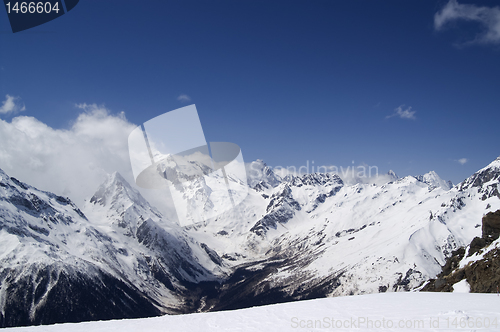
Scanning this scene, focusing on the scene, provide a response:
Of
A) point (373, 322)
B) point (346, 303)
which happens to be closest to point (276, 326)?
point (373, 322)

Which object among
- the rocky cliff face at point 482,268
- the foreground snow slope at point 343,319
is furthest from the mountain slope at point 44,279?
the rocky cliff face at point 482,268

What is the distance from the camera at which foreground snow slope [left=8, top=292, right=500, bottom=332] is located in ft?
60.0

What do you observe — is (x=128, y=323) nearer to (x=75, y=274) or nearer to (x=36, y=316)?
(x=36, y=316)

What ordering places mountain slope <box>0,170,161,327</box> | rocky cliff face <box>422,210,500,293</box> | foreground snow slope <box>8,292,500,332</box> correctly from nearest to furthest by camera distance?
foreground snow slope <box>8,292,500,332</box>
rocky cliff face <box>422,210,500,293</box>
mountain slope <box>0,170,161,327</box>

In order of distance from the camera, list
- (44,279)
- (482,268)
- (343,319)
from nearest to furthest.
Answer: (343,319) → (482,268) → (44,279)

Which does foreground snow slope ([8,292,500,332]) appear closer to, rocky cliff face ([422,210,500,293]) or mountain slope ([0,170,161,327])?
rocky cliff face ([422,210,500,293])

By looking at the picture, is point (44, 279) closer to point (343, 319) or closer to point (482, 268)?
point (343, 319)

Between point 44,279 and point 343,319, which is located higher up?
point 343,319

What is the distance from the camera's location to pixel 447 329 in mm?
16750

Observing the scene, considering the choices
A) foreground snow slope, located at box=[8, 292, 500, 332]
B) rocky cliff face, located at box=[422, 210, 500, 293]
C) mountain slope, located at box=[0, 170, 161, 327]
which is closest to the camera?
foreground snow slope, located at box=[8, 292, 500, 332]

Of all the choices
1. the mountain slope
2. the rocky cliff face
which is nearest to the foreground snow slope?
the rocky cliff face

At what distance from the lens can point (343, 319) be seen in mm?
21125

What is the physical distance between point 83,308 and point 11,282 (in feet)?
137

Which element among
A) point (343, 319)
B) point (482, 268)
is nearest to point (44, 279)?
point (343, 319)
